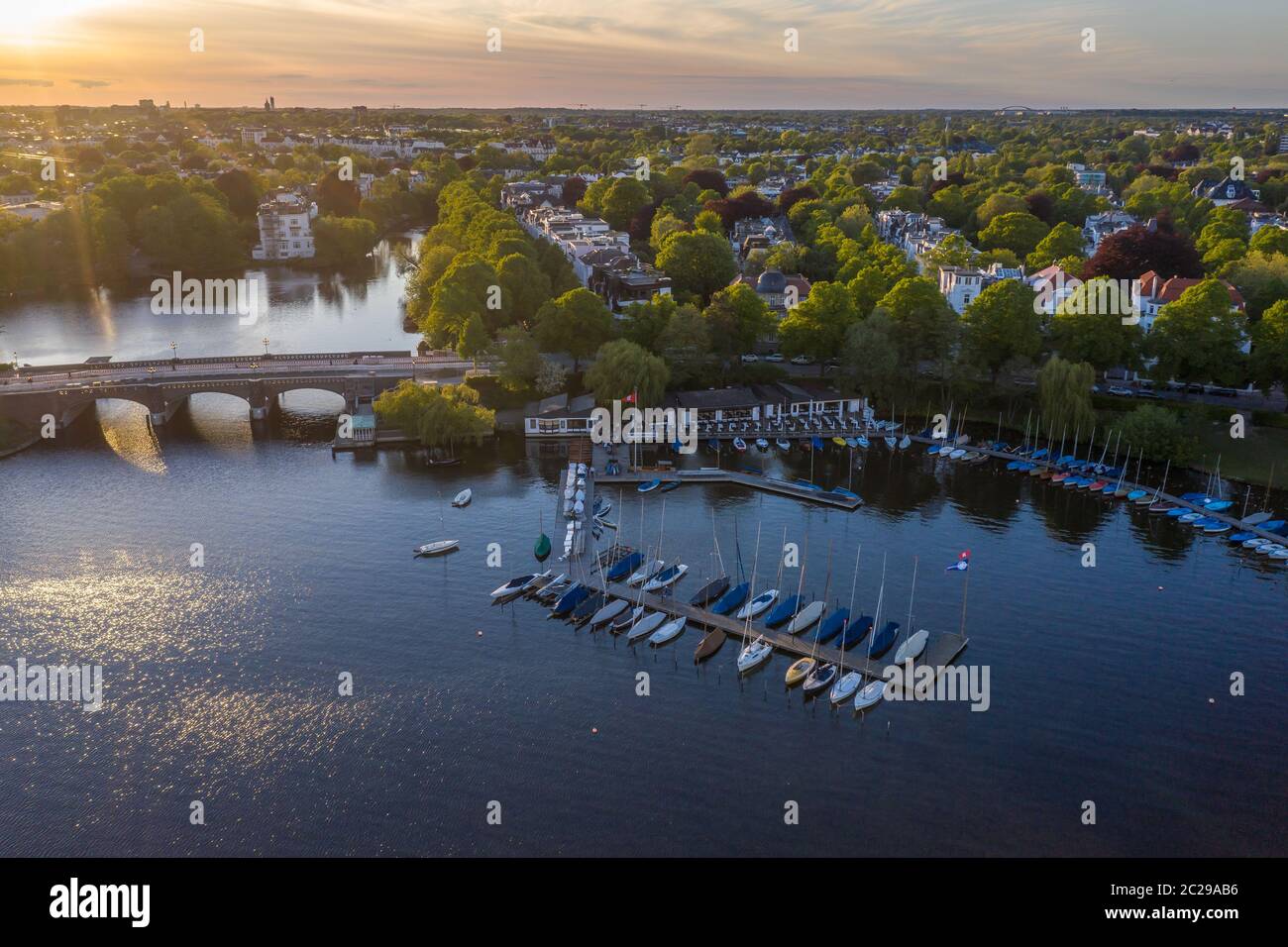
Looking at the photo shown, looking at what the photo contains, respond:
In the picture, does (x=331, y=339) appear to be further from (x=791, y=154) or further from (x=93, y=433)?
(x=791, y=154)

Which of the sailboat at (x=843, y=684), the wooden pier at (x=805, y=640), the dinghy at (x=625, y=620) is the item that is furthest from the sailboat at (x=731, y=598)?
the sailboat at (x=843, y=684)

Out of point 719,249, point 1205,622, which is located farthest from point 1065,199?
point 1205,622

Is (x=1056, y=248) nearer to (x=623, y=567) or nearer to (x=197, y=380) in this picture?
(x=623, y=567)

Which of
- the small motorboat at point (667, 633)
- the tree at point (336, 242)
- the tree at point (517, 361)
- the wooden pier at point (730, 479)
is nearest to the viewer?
the small motorboat at point (667, 633)

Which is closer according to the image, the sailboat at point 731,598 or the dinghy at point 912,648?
the dinghy at point 912,648

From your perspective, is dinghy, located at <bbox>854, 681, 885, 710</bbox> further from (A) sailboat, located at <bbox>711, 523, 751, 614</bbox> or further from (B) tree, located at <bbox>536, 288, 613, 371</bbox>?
(B) tree, located at <bbox>536, 288, 613, 371</bbox>

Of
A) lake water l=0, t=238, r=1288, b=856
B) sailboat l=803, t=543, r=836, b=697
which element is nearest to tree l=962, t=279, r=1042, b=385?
lake water l=0, t=238, r=1288, b=856

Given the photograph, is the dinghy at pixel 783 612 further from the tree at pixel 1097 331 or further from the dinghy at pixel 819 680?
the tree at pixel 1097 331
